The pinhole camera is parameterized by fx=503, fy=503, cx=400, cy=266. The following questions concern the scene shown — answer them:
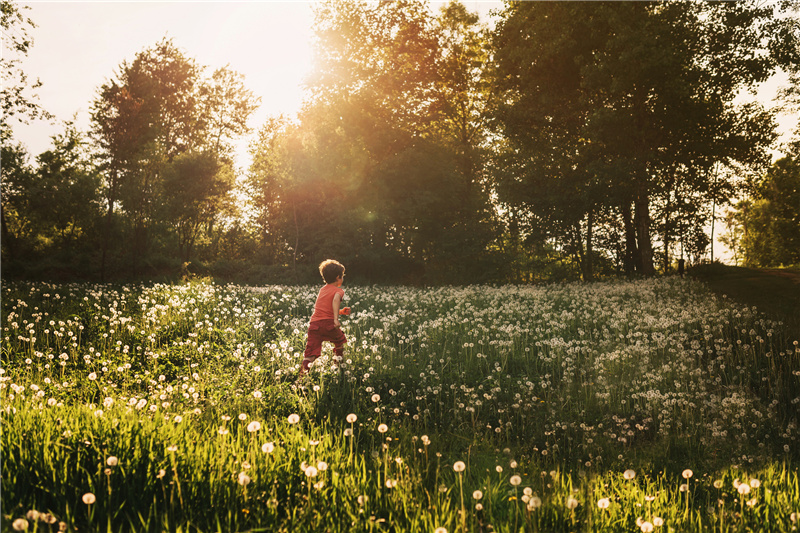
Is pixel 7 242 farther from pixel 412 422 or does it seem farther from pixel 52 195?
pixel 412 422

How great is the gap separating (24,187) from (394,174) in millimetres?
22993

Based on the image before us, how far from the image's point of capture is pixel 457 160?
109 ft

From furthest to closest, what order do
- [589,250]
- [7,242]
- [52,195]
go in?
[52,195] < [7,242] < [589,250]

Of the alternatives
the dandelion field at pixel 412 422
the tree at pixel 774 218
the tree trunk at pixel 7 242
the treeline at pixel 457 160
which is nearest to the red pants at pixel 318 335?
the dandelion field at pixel 412 422

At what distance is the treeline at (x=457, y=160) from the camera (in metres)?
20.6

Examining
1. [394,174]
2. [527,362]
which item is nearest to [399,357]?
[527,362]

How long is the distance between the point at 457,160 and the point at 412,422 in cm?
2856

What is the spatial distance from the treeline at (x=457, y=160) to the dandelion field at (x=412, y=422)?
34.2ft

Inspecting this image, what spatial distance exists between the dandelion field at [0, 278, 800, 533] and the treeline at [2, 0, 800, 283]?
34.2 ft

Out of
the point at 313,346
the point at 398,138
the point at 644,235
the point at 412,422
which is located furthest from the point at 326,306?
the point at 398,138

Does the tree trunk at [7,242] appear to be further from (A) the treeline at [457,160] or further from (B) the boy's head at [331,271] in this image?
(B) the boy's head at [331,271]

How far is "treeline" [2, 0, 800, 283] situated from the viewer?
67.6ft

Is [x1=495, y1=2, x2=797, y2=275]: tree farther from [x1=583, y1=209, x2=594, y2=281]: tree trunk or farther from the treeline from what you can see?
[x1=583, y1=209, x2=594, y2=281]: tree trunk

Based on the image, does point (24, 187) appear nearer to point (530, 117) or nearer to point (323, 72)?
point (323, 72)
